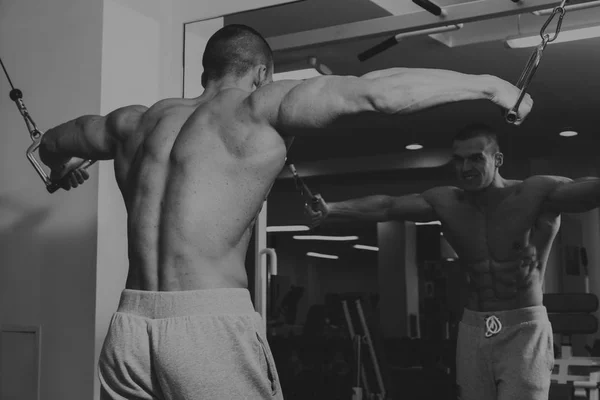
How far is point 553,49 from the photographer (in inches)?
116

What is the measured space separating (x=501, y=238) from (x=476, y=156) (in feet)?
1.05

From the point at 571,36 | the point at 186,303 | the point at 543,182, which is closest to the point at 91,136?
the point at 186,303

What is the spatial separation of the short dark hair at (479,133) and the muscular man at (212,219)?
0.80m

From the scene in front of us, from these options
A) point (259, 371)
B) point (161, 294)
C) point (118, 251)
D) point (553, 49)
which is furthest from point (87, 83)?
point (553, 49)

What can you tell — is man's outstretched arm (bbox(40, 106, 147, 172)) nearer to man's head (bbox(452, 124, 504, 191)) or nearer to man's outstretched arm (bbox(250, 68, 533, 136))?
man's outstretched arm (bbox(250, 68, 533, 136))

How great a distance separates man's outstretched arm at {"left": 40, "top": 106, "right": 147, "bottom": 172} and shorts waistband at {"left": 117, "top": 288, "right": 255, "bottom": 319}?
0.54 meters

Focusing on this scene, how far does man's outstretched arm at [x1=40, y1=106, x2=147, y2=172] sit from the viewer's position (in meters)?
2.37

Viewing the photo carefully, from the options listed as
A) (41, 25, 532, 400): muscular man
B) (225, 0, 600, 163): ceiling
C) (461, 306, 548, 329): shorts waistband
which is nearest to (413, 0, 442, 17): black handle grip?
(225, 0, 600, 163): ceiling

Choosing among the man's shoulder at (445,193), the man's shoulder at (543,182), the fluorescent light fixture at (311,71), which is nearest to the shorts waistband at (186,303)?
the man's shoulder at (445,193)

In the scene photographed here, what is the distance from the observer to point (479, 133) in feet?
9.54

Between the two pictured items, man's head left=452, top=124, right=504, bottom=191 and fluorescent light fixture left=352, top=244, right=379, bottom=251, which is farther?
fluorescent light fixture left=352, top=244, right=379, bottom=251

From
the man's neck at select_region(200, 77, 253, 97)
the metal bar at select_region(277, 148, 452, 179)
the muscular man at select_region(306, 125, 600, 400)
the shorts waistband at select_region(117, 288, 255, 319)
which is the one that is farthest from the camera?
the metal bar at select_region(277, 148, 452, 179)

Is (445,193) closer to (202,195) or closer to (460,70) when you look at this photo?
(460,70)

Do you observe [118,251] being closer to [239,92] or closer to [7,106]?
[7,106]
